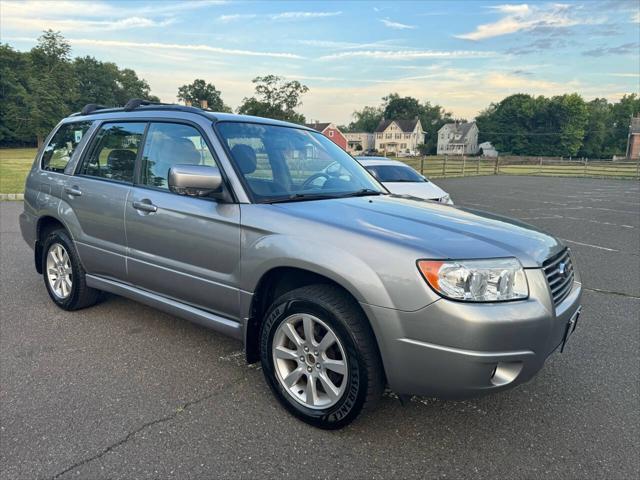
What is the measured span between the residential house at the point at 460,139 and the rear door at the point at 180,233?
102m

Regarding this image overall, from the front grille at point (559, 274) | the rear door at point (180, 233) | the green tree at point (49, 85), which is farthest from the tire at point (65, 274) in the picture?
the green tree at point (49, 85)

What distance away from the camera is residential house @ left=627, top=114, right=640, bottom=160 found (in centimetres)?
7438

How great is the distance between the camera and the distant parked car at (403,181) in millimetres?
8648

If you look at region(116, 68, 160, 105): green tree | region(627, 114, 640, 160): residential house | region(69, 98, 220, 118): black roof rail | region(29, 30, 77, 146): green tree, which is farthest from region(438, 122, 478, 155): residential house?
region(69, 98, 220, 118): black roof rail

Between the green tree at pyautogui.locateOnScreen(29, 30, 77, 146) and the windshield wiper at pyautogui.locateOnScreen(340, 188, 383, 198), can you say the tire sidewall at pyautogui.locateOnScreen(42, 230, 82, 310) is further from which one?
the green tree at pyautogui.locateOnScreen(29, 30, 77, 146)

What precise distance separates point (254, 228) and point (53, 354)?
6.63ft

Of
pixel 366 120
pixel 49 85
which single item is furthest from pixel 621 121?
pixel 49 85

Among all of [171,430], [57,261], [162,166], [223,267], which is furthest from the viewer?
[57,261]

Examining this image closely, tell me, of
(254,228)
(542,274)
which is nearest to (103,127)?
(254,228)

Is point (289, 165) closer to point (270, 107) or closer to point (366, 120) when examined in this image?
point (270, 107)

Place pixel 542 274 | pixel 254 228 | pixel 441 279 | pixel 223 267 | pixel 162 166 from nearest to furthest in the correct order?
pixel 441 279
pixel 542 274
pixel 254 228
pixel 223 267
pixel 162 166

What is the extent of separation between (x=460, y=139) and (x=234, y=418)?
10702cm

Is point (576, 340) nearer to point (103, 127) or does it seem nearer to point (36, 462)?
point (36, 462)

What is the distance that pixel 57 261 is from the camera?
14.7 feet
